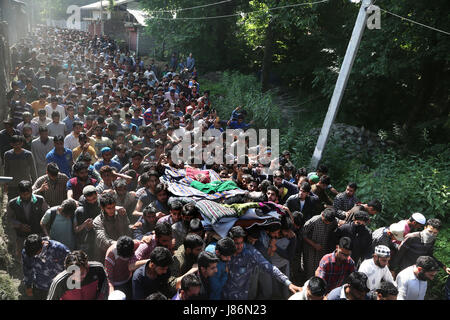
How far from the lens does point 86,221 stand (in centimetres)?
439

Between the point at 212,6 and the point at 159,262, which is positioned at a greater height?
the point at 212,6

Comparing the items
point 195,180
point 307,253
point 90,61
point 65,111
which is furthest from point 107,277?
point 90,61

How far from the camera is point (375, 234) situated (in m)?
5.02

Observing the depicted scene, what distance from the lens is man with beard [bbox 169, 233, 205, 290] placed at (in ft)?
12.7

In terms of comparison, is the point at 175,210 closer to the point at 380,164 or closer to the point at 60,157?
the point at 60,157

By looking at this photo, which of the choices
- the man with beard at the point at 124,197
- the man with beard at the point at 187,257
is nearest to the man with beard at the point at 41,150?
the man with beard at the point at 124,197

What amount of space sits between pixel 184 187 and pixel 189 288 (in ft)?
6.93

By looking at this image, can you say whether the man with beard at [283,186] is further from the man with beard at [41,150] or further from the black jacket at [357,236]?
the man with beard at [41,150]

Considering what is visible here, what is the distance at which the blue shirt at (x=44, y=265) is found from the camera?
3.88 m

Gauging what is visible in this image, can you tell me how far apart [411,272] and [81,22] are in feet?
174

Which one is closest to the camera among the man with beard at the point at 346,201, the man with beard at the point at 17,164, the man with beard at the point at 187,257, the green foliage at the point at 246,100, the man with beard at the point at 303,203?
the man with beard at the point at 187,257

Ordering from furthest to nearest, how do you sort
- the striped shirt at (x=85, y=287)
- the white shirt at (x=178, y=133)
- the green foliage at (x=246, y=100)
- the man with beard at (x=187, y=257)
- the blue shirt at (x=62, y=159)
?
the green foliage at (x=246, y=100), the white shirt at (x=178, y=133), the blue shirt at (x=62, y=159), the man with beard at (x=187, y=257), the striped shirt at (x=85, y=287)

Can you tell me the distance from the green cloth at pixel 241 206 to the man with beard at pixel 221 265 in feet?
2.12

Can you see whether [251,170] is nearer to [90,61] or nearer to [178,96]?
[178,96]
